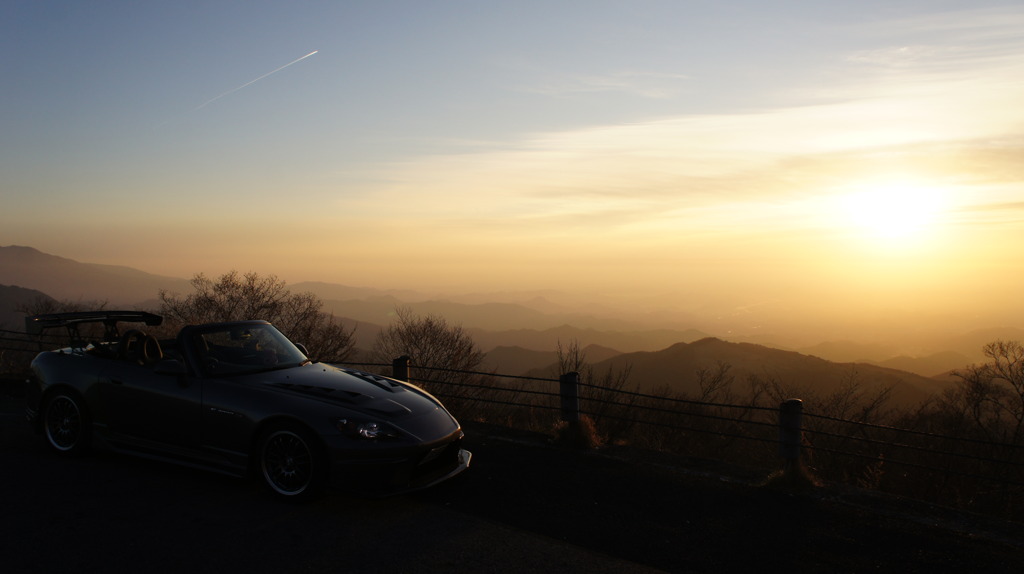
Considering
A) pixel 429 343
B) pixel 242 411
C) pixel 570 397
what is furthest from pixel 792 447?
pixel 429 343

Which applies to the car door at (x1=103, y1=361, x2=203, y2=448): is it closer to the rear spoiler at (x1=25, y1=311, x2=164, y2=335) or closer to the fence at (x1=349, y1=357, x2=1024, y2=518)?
the rear spoiler at (x1=25, y1=311, x2=164, y2=335)

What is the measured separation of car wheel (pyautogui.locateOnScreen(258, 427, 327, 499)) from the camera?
17.5 ft

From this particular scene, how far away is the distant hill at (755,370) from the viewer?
81.6m

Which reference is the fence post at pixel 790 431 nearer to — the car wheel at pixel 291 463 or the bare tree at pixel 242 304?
the car wheel at pixel 291 463

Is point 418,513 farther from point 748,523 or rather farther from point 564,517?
point 748,523

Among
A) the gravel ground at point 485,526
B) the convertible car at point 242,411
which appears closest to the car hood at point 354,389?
the convertible car at point 242,411

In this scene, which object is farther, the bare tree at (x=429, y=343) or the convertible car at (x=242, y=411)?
the bare tree at (x=429, y=343)

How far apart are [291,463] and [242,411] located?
671mm

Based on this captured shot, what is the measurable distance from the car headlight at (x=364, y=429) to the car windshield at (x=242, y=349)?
1484 millimetres

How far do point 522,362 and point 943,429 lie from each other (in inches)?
4982

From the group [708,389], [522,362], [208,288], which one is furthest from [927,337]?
[208,288]

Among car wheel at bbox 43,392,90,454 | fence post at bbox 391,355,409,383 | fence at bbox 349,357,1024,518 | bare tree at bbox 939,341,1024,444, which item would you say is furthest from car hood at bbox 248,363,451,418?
bare tree at bbox 939,341,1024,444

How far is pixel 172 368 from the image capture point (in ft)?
19.7

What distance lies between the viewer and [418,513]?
17.6ft
